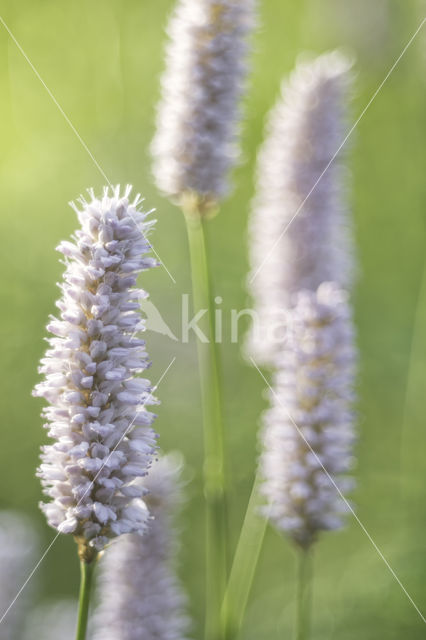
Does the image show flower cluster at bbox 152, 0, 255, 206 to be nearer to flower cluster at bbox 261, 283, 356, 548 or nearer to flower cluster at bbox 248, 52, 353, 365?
flower cluster at bbox 248, 52, 353, 365

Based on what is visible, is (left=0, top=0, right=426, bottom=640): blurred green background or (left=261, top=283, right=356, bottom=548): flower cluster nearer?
(left=261, top=283, right=356, bottom=548): flower cluster

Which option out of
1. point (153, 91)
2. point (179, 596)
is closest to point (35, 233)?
point (153, 91)

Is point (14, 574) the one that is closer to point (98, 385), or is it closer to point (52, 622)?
point (52, 622)

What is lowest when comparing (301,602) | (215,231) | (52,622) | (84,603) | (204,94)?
(52,622)

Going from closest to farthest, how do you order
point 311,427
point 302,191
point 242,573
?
point 311,427 → point 242,573 → point 302,191

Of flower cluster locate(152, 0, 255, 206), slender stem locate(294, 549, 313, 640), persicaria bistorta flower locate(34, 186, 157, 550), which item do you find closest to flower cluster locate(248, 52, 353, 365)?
flower cluster locate(152, 0, 255, 206)

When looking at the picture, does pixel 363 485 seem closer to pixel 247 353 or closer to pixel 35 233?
pixel 247 353

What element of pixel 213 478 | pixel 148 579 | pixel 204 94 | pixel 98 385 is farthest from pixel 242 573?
pixel 204 94
